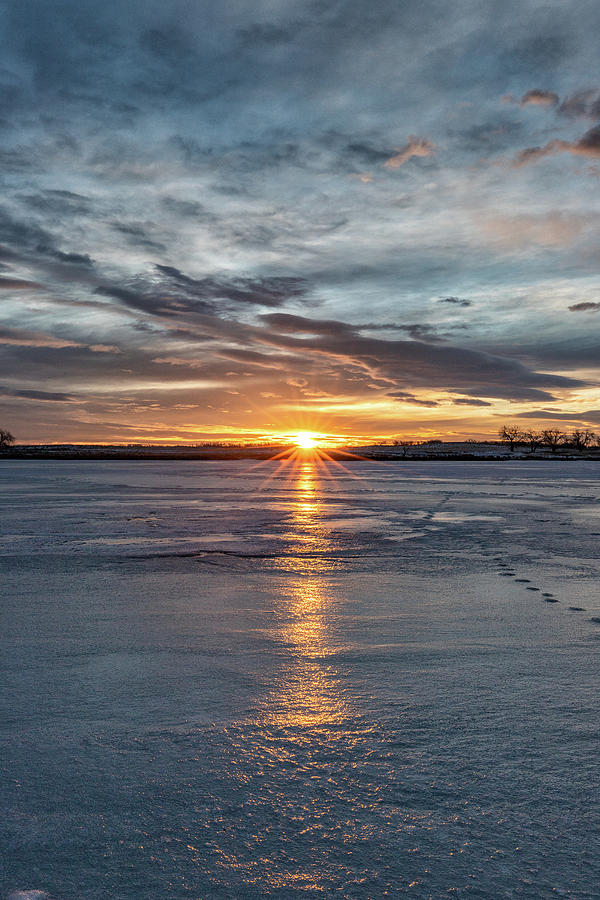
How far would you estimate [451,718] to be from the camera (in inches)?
128

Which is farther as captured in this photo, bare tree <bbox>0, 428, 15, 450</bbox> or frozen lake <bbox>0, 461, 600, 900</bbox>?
bare tree <bbox>0, 428, 15, 450</bbox>

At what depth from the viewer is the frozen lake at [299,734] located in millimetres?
2141

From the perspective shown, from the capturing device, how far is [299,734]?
10.1 ft

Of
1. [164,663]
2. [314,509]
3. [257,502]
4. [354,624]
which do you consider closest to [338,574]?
[354,624]

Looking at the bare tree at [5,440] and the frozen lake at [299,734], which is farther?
the bare tree at [5,440]

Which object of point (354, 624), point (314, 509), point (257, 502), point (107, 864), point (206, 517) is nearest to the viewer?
point (107, 864)

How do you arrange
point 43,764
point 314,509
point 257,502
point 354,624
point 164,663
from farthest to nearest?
1. point 257,502
2. point 314,509
3. point 354,624
4. point 164,663
5. point 43,764

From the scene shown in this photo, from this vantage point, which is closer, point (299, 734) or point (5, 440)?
point (299, 734)

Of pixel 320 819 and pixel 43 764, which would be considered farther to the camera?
pixel 43 764

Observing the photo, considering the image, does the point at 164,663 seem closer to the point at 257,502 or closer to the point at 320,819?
the point at 320,819

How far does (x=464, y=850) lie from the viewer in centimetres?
221

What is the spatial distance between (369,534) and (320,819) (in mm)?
8663

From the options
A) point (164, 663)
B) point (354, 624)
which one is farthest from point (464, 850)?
point (354, 624)

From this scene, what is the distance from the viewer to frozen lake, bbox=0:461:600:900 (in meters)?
2.14
